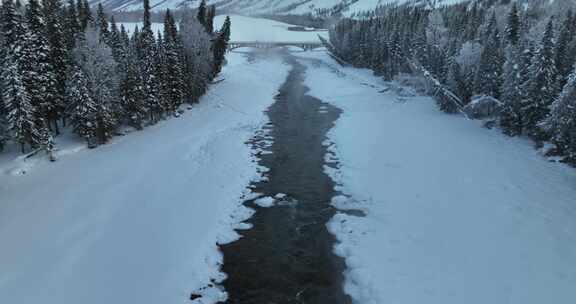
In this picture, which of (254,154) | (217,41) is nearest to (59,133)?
(254,154)

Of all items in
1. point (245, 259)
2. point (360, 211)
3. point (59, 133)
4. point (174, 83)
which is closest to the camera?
point (245, 259)

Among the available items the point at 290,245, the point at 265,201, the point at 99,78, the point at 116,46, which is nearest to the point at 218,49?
the point at 116,46

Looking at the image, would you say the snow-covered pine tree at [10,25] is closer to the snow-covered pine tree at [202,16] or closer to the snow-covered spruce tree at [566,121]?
the snow-covered pine tree at [202,16]

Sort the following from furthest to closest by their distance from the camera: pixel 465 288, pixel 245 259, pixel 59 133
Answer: pixel 59 133, pixel 245 259, pixel 465 288

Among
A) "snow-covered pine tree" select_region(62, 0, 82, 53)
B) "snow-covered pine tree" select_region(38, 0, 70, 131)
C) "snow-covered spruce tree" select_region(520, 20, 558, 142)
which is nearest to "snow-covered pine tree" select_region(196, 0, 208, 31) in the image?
"snow-covered pine tree" select_region(62, 0, 82, 53)

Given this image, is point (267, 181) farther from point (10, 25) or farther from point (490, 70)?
point (490, 70)

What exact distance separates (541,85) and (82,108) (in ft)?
142

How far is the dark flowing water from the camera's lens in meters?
17.6

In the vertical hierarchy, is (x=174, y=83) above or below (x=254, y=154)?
above

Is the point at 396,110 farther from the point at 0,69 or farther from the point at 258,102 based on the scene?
the point at 0,69

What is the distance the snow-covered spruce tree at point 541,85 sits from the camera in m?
38.8

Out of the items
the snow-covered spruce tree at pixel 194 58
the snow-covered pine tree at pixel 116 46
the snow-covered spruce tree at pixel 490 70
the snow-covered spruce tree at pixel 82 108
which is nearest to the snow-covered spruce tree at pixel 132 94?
the snow-covered pine tree at pixel 116 46

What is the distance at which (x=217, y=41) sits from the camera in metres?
73.1

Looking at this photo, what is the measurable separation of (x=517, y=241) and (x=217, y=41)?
62.3 meters
